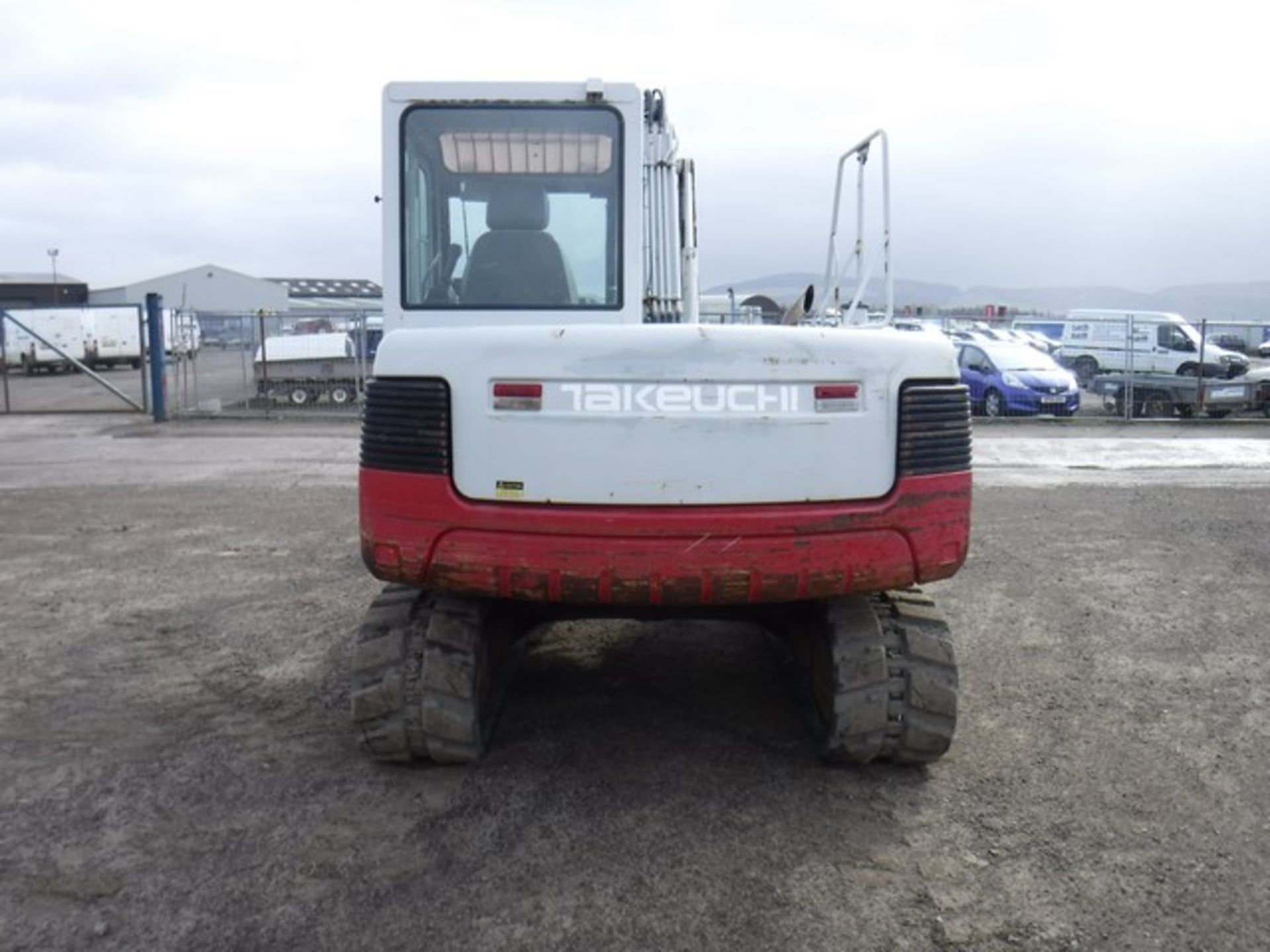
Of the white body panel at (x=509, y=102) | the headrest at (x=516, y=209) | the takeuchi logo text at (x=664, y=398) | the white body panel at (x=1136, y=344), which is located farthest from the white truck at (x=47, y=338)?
the takeuchi logo text at (x=664, y=398)

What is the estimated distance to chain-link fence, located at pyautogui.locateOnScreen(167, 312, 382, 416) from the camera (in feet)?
70.6

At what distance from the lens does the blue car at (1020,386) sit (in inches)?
826

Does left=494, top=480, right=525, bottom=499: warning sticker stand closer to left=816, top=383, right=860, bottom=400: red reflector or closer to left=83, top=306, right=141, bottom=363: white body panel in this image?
left=816, top=383, right=860, bottom=400: red reflector

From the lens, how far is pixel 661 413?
3.77 metres

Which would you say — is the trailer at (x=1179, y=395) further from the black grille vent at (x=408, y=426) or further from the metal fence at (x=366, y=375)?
the black grille vent at (x=408, y=426)

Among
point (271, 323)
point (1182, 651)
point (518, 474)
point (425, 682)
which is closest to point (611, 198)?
point (518, 474)

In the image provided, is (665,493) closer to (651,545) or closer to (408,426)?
(651,545)

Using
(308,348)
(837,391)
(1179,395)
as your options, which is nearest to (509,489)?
(837,391)

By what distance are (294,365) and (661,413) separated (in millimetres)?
20336

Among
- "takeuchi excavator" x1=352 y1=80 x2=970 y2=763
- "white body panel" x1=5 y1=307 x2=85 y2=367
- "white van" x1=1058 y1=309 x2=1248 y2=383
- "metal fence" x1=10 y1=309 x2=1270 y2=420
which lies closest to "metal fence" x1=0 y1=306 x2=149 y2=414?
"white body panel" x1=5 y1=307 x2=85 y2=367

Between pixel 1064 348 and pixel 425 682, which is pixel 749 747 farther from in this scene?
pixel 1064 348

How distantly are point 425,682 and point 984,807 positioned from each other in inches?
85.4

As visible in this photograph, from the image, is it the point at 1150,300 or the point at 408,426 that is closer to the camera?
the point at 408,426

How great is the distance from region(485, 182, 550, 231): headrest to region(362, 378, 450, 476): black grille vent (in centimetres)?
145
